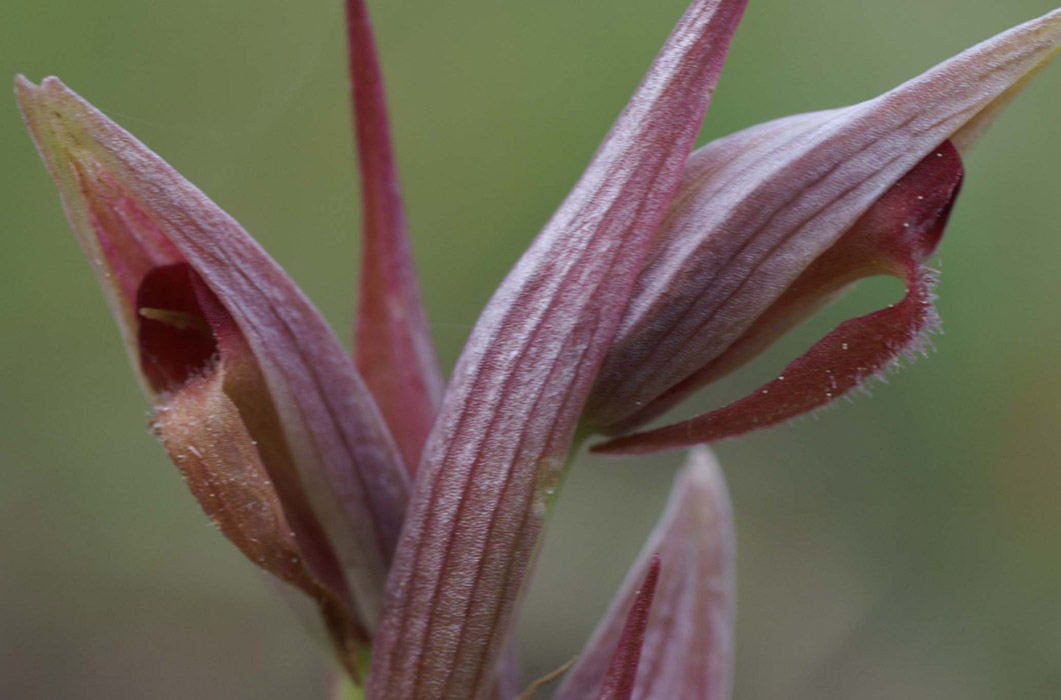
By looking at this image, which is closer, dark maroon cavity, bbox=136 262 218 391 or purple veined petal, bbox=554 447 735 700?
dark maroon cavity, bbox=136 262 218 391

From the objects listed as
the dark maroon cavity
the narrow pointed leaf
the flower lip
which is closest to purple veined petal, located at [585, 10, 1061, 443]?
the flower lip

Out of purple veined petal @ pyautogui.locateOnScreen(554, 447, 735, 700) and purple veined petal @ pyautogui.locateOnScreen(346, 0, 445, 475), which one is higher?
purple veined petal @ pyautogui.locateOnScreen(346, 0, 445, 475)

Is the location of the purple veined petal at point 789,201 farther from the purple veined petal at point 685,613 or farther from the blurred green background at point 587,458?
the blurred green background at point 587,458

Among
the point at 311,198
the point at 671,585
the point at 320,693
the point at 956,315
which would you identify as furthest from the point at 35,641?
the point at 956,315

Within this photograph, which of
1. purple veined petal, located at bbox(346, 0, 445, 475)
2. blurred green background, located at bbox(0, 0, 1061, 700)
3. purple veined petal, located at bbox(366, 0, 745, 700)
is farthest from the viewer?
blurred green background, located at bbox(0, 0, 1061, 700)

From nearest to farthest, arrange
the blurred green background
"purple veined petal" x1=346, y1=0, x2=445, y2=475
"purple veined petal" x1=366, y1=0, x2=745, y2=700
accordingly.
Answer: "purple veined petal" x1=366, y1=0, x2=745, y2=700 < "purple veined petal" x1=346, y1=0, x2=445, y2=475 < the blurred green background

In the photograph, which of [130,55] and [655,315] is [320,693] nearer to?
[130,55]

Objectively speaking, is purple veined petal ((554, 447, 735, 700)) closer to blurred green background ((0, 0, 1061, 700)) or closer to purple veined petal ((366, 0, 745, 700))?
purple veined petal ((366, 0, 745, 700))
